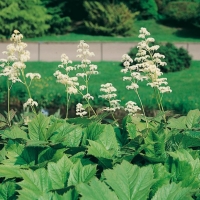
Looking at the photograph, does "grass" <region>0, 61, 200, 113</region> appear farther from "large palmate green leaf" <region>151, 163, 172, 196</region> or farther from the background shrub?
"large palmate green leaf" <region>151, 163, 172, 196</region>

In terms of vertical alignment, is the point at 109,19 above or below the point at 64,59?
below

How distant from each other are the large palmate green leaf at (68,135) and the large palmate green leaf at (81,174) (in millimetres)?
332

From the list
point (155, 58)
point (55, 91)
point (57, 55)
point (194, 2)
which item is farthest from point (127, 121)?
point (194, 2)

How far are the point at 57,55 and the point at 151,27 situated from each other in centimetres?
983

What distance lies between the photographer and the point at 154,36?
89.7 feet

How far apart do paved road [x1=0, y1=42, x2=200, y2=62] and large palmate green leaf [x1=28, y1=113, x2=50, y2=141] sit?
1703cm

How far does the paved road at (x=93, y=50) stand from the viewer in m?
20.1

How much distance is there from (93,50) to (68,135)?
19.4 metres

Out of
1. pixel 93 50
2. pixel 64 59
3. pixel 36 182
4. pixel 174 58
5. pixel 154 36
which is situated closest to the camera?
pixel 36 182

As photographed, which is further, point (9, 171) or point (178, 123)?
point (178, 123)

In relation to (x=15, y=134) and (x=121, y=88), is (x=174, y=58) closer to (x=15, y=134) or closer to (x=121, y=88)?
(x=121, y=88)

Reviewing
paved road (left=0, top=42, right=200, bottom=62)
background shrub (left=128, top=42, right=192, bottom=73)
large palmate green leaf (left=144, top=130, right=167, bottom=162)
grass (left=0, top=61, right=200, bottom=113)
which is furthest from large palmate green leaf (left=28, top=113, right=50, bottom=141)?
paved road (left=0, top=42, right=200, bottom=62)

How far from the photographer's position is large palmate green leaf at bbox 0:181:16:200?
2049 millimetres

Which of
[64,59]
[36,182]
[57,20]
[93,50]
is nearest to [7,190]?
[36,182]
